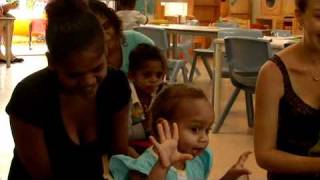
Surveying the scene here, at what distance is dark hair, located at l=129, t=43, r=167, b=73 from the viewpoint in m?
2.22

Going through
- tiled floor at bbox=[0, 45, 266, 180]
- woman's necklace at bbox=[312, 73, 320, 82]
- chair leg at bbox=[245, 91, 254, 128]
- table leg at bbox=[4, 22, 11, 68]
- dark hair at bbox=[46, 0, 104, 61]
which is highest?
dark hair at bbox=[46, 0, 104, 61]

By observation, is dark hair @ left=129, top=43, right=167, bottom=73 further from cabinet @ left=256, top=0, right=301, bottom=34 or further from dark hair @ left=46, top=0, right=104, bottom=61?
cabinet @ left=256, top=0, right=301, bottom=34

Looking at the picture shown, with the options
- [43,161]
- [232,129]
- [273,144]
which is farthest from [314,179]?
[232,129]

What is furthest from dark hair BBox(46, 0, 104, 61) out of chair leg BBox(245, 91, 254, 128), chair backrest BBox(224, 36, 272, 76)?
chair leg BBox(245, 91, 254, 128)

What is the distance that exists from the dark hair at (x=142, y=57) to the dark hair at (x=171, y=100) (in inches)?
31.4

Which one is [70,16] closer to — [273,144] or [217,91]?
[273,144]

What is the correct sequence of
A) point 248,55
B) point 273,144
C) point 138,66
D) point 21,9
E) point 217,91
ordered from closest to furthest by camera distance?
point 273,144 → point 138,66 → point 248,55 → point 217,91 → point 21,9

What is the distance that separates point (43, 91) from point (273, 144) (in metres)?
0.65

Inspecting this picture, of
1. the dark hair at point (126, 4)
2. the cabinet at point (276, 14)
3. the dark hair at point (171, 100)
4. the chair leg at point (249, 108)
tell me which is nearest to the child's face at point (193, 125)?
the dark hair at point (171, 100)

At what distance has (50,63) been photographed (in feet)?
4.16

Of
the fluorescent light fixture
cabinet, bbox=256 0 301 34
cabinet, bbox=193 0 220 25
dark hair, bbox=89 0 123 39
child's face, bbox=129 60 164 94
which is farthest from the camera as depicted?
cabinet, bbox=193 0 220 25

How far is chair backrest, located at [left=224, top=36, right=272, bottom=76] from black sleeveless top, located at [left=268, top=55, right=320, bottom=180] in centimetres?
223

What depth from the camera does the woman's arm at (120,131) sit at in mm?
1472

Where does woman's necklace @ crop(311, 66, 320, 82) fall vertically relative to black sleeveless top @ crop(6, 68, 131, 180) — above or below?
above
